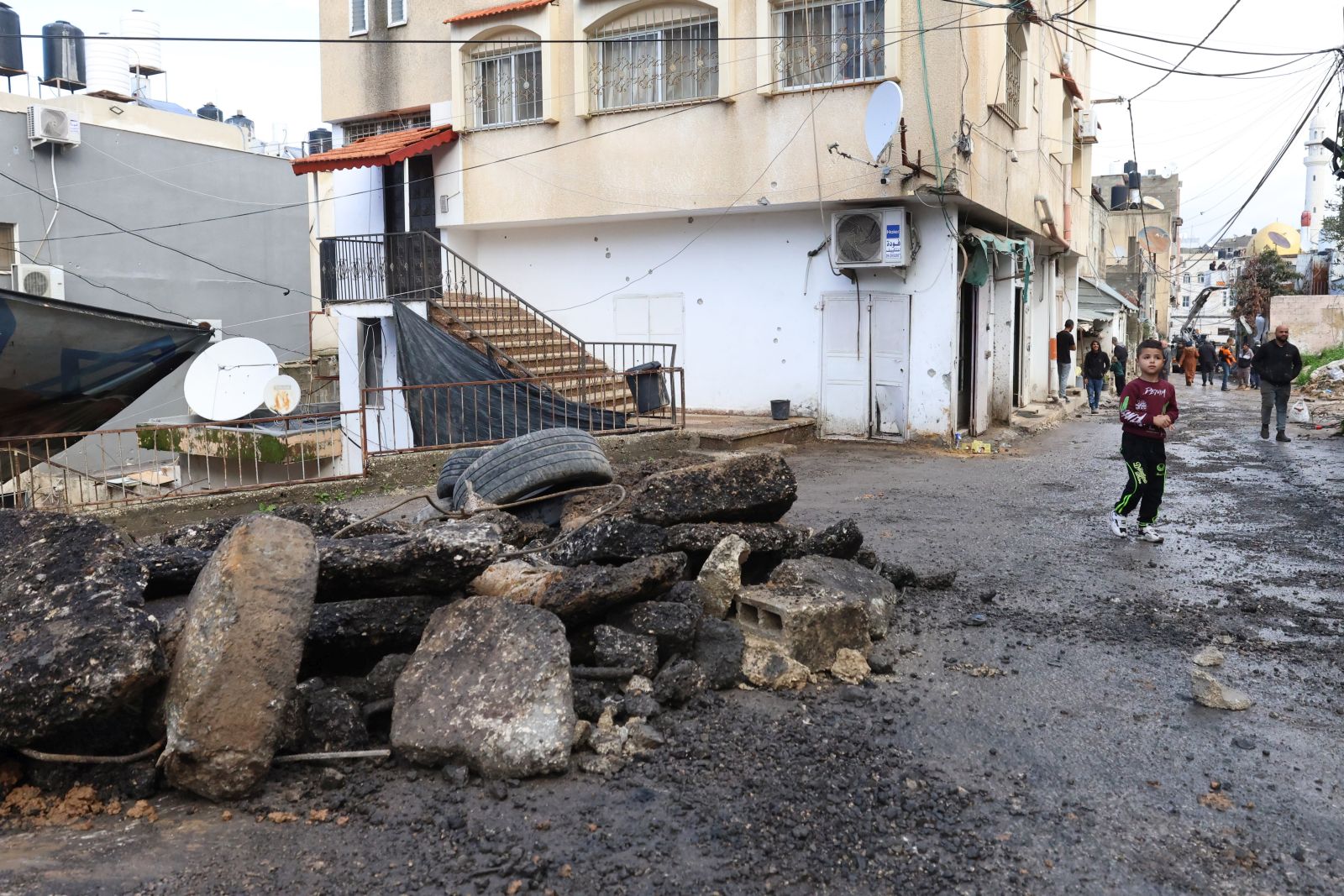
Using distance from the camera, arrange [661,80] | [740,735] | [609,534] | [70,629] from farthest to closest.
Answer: [661,80]
[609,534]
[740,735]
[70,629]

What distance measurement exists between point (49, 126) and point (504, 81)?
9190 mm

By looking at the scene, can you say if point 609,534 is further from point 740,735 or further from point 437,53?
point 437,53

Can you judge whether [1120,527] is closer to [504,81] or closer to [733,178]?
[733,178]

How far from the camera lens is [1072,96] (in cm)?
2227

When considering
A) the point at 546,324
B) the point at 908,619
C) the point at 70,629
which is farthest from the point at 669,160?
the point at 70,629

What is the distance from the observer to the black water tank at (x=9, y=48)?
2098 cm

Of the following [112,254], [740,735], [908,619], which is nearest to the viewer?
[740,735]

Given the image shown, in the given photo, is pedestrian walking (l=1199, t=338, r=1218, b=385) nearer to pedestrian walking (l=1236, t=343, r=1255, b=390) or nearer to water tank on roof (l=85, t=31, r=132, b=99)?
pedestrian walking (l=1236, t=343, r=1255, b=390)

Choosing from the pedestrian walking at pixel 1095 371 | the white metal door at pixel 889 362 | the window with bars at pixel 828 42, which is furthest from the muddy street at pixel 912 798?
the pedestrian walking at pixel 1095 371

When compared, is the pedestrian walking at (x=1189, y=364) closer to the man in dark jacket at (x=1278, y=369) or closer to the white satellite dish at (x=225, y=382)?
the man in dark jacket at (x=1278, y=369)

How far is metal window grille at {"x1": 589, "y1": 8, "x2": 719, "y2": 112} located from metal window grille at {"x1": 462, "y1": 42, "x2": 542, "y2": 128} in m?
1.17

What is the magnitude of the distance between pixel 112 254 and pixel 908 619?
67.0ft

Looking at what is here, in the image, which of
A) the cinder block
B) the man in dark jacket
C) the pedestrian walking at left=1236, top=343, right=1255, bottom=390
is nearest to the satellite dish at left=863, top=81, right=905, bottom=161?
the man in dark jacket

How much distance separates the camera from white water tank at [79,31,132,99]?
24.3m
